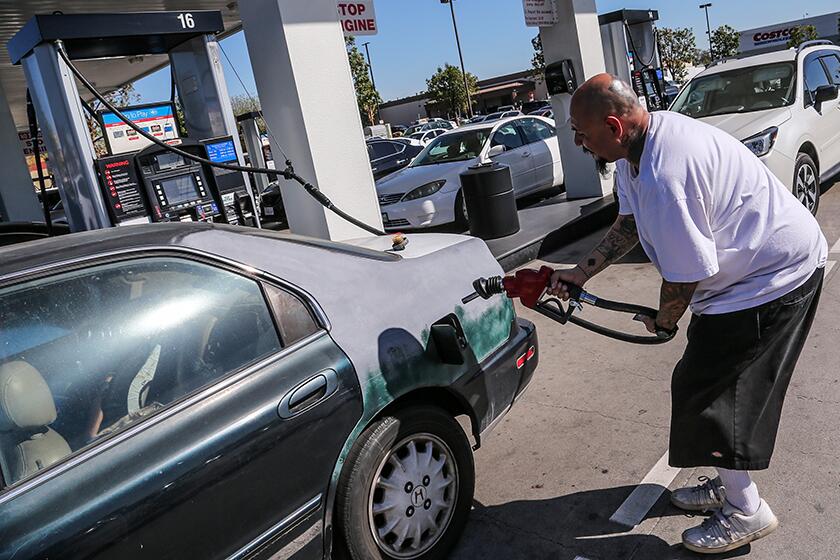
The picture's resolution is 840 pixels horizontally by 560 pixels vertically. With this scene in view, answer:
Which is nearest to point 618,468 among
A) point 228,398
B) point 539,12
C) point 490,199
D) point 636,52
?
point 228,398

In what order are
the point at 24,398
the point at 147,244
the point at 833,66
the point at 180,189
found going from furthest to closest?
the point at 833,66
the point at 180,189
the point at 147,244
the point at 24,398

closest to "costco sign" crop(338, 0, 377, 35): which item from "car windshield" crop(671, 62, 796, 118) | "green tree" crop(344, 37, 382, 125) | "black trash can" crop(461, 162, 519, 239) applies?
"black trash can" crop(461, 162, 519, 239)

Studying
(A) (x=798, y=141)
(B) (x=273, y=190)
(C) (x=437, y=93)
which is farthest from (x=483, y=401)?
(C) (x=437, y=93)

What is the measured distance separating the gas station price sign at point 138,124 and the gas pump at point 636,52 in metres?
7.43

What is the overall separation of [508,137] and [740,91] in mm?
3580

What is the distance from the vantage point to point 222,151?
5.96 metres

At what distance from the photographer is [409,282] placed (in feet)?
9.16

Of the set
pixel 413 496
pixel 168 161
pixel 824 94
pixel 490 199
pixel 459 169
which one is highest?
pixel 168 161

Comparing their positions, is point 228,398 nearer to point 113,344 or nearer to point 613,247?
point 113,344

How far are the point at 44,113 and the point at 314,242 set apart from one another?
11.3 feet

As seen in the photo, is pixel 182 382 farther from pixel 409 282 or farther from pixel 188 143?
pixel 188 143

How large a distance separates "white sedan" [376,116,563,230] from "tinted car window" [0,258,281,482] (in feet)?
23.6

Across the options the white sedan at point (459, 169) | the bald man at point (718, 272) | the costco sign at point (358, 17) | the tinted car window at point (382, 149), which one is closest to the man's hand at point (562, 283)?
the bald man at point (718, 272)

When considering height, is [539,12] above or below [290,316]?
above
